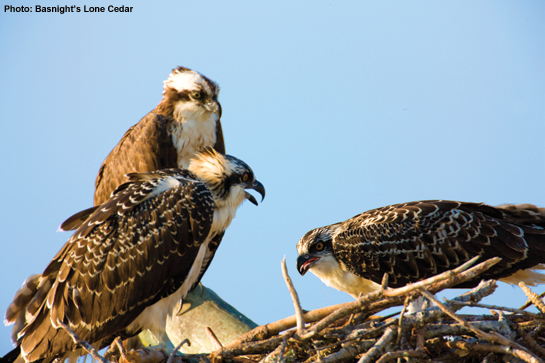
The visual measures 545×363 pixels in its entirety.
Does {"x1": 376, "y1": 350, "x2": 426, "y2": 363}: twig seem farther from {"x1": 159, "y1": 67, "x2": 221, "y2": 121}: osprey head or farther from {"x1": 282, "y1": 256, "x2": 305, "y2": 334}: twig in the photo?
{"x1": 159, "y1": 67, "x2": 221, "y2": 121}: osprey head

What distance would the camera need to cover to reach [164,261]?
490 centimetres

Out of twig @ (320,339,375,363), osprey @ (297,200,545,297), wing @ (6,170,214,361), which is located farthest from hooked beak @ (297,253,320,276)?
twig @ (320,339,375,363)

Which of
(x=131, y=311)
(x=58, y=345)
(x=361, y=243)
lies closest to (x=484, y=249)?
(x=361, y=243)

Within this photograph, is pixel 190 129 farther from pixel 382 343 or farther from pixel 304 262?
pixel 382 343

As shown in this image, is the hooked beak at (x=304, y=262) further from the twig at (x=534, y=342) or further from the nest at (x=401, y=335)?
the twig at (x=534, y=342)

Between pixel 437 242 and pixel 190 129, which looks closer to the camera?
pixel 437 242

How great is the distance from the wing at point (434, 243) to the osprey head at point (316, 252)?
0.31 m

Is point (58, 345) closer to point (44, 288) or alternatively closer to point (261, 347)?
point (44, 288)

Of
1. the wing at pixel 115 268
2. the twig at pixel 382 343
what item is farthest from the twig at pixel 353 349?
the wing at pixel 115 268

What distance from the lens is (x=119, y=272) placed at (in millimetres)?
4832

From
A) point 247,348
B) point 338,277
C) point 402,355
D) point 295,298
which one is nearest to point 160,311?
point 247,348

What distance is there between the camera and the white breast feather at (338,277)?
5781mm

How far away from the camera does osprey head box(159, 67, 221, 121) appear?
23.7ft

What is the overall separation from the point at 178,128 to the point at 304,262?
8.85 feet
